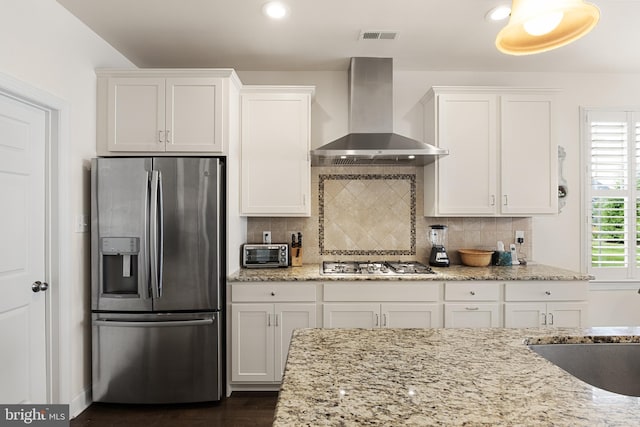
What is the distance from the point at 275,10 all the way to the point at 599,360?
8.14 feet

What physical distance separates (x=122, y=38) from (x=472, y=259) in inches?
134

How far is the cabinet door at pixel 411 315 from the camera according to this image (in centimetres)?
272

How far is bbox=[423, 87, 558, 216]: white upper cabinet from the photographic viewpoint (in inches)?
120

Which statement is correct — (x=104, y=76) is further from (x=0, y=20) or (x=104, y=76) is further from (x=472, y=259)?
(x=472, y=259)

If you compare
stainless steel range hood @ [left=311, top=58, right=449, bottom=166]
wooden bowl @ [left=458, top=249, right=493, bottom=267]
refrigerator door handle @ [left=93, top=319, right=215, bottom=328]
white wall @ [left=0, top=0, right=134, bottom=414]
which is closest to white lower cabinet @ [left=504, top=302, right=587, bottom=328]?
wooden bowl @ [left=458, top=249, right=493, bottom=267]

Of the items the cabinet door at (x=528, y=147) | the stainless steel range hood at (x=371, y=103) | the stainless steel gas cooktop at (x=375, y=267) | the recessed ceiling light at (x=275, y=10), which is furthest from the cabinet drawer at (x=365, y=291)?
the recessed ceiling light at (x=275, y=10)

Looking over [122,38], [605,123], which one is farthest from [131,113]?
[605,123]

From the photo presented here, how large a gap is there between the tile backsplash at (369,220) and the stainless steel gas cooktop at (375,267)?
0.35 ft

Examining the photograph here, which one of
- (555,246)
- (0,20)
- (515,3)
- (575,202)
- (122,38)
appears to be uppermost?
(122,38)

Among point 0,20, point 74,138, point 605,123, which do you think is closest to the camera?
point 0,20

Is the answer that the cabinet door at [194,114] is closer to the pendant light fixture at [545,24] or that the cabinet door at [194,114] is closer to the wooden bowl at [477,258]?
the pendant light fixture at [545,24]

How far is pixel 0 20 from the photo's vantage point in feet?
6.11

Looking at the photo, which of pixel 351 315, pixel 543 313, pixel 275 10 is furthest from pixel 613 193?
pixel 275 10

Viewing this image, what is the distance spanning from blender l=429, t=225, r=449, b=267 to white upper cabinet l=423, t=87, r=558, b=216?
0.32 metres
